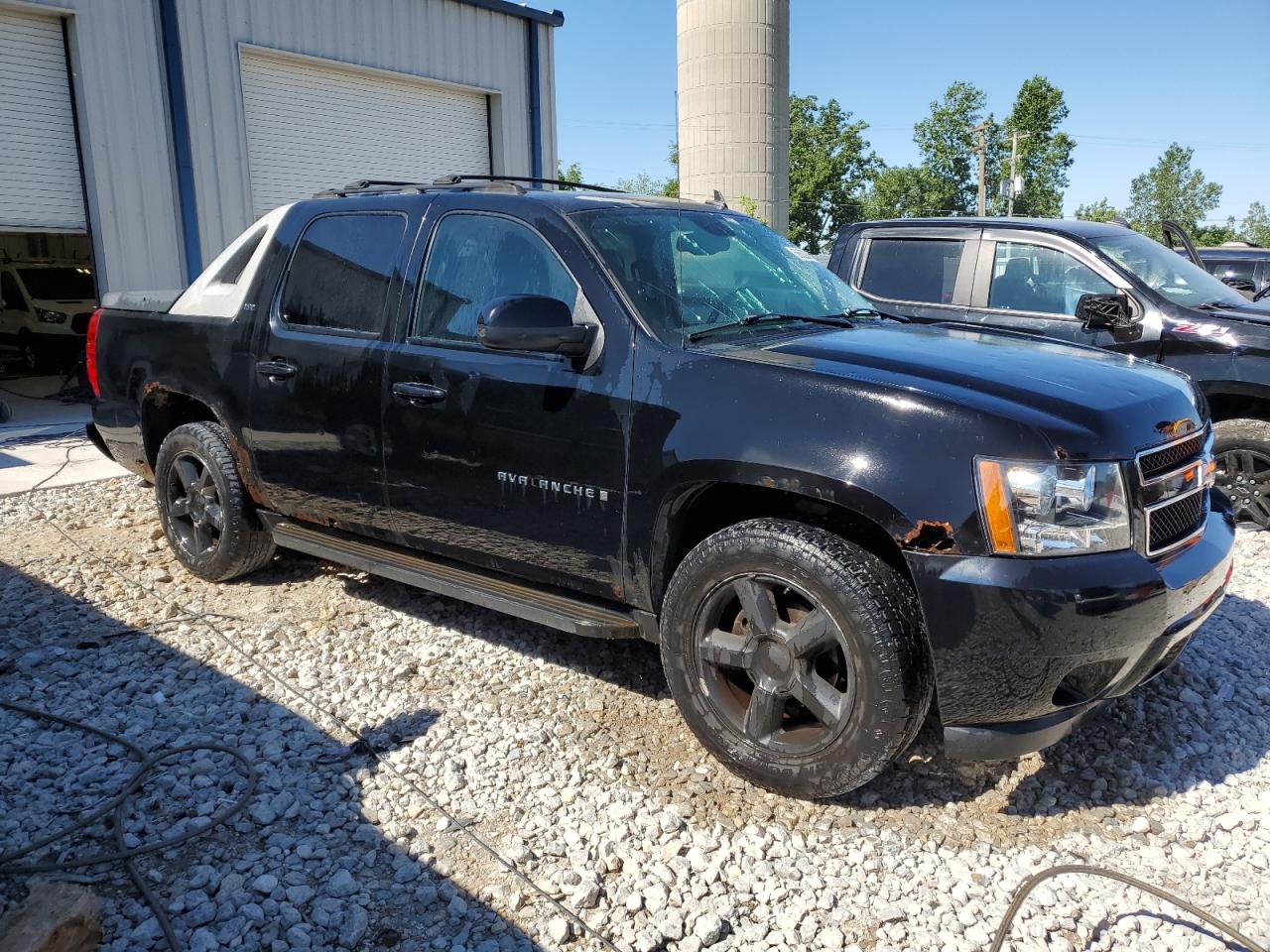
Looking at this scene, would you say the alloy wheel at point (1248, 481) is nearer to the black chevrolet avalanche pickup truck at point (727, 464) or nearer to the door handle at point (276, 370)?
the black chevrolet avalanche pickup truck at point (727, 464)

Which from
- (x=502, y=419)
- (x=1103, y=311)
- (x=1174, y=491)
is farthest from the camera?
(x=1103, y=311)

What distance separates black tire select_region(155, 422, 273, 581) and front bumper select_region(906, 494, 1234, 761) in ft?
11.4

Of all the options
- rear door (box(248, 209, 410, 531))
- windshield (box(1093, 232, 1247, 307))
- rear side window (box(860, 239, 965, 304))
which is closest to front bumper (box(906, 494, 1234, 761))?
rear door (box(248, 209, 410, 531))

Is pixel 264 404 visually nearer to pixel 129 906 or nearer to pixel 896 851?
pixel 129 906

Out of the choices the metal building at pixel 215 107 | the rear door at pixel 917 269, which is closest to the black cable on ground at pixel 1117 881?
the rear door at pixel 917 269

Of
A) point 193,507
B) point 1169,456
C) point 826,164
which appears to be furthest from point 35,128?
point 826,164

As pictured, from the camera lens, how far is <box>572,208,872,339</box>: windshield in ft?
11.5

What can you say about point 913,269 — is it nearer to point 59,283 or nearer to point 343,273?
point 343,273

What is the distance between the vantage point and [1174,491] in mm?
3023

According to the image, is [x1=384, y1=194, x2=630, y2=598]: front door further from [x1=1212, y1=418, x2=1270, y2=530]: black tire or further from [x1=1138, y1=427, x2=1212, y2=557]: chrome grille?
[x1=1212, y1=418, x2=1270, y2=530]: black tire

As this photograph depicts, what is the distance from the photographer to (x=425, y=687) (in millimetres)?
3928

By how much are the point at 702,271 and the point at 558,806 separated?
2.00 meters

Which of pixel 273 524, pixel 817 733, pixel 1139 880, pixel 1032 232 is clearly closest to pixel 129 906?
pixel 817 733

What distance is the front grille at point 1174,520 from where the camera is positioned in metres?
2.86
